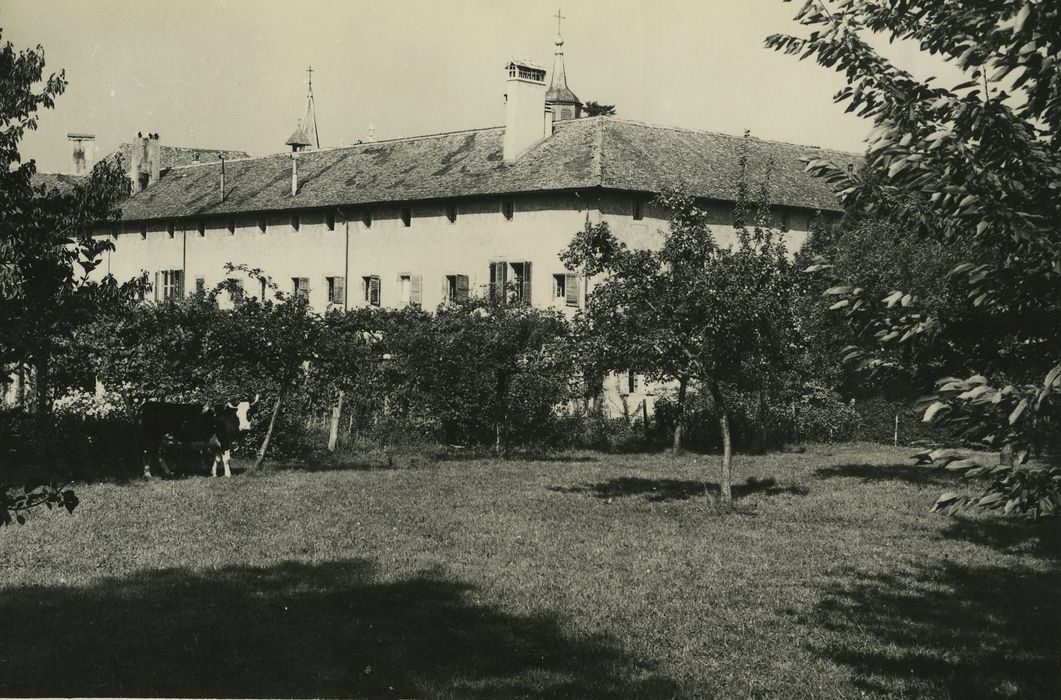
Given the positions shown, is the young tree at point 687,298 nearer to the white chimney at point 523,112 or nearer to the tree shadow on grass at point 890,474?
the tree shadow on grass at point 890,474

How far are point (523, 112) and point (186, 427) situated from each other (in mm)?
23661

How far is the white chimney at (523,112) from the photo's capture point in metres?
38.6

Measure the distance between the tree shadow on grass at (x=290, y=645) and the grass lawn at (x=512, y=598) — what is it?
0.03 meters

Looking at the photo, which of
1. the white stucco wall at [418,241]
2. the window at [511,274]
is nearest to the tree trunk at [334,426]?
the white stucco wall at [418,241]

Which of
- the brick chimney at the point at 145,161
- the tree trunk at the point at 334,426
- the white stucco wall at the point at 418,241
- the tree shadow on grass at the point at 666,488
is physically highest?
the brick chimney at the point at 145,161

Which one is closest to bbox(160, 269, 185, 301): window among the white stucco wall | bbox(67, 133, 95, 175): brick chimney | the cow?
the white stucco wall

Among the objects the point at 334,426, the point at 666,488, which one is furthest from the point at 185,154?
the point at 666,488

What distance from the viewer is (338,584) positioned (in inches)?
392

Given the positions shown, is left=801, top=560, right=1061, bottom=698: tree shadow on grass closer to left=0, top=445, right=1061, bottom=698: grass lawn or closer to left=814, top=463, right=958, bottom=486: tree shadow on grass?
left=0, top=445, right=1061, bottom=698: grass lawn

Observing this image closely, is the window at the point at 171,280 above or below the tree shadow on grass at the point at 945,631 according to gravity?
above

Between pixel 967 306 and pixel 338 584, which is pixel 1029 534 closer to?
pixel 338 584

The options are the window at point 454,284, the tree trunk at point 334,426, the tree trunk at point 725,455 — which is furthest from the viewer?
the window at point 454,284

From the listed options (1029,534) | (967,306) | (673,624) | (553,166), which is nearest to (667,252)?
(1029,534)

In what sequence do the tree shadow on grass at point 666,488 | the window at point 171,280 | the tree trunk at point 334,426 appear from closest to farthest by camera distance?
1. the tree shadow on grass at point 666,488
2. the tree trunk at point 334,426
3. the window at point 171,280
